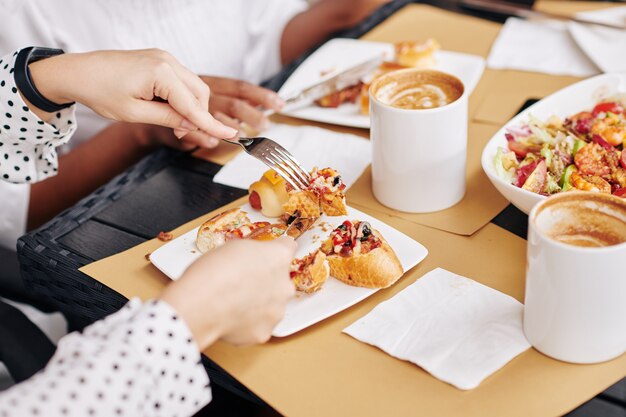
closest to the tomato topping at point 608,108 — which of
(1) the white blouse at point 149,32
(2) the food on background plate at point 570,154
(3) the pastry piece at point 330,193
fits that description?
(2) the food on background plate at point 570,154

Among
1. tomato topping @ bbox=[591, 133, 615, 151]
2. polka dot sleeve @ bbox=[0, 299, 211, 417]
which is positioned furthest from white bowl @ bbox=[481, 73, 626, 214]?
polka dot sleeve @ bbox=[0, 299, 211, 417]

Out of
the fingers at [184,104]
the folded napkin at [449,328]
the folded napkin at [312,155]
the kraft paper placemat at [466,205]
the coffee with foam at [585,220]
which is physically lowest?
the folded napkin at [449,328]

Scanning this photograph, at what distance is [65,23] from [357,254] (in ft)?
3.75

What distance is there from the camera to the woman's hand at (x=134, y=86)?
110 cm

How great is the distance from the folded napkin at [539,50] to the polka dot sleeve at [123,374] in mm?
1156

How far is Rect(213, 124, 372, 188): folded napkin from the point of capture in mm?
1312

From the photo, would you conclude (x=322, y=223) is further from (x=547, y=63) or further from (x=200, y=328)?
(x=547, y=63)

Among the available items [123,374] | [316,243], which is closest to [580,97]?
[316,243]

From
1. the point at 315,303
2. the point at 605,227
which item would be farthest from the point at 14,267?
the point at 605,227

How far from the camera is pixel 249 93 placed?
1451 mm

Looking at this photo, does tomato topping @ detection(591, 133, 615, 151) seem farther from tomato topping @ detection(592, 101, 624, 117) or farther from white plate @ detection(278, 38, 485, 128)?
white plate @ detection(278, 38, 485, 128)

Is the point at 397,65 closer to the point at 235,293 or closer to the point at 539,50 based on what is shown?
the point at 539,50

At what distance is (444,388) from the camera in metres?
0.83

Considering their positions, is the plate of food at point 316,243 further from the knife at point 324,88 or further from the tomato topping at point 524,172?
the knife at point 324,88
